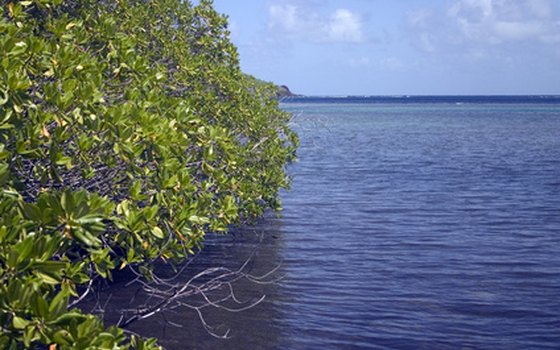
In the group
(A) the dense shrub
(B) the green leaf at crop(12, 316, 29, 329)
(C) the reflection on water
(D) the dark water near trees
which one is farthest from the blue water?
(B) the green leaf at crop(12, 316, 29, 329)

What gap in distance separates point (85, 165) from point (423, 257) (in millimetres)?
8319

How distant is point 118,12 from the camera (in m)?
9.98

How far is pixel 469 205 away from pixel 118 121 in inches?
563

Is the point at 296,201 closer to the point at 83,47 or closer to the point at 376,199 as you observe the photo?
the point at 376,199

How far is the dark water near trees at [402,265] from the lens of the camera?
8938 mm

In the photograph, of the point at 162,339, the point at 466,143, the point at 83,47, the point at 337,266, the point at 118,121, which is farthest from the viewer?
the point at 466,143

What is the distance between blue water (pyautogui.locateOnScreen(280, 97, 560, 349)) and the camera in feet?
29.8

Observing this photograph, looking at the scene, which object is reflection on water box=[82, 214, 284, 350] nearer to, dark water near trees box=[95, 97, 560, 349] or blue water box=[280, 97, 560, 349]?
dark water near trees box=[95, 97, 560, 349]

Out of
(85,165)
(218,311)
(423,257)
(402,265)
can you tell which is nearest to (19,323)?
(85,165)

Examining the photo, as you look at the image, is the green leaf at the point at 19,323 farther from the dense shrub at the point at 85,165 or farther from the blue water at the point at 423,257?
the blue water at the point at 423,257

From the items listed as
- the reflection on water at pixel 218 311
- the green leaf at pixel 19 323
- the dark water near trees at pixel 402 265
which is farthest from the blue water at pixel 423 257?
the green leaf at pixel 19 323

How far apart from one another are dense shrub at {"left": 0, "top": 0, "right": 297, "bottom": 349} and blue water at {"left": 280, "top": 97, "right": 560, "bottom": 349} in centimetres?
243

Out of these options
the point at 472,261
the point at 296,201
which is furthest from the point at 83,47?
the point at 296,201

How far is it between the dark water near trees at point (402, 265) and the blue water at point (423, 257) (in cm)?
3
